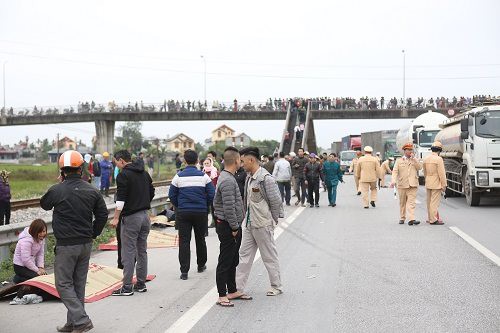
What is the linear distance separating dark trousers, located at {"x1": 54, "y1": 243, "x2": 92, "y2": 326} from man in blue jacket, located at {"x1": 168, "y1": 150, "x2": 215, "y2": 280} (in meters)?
2.91

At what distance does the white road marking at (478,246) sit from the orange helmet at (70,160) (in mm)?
6369

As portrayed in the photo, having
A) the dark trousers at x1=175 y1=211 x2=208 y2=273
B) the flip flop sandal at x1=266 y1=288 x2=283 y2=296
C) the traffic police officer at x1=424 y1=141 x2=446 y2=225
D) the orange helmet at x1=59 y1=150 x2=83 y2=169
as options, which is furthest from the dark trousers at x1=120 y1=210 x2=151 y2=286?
the traffic police officer at x1=424 y1=141 x2=446 y2=225

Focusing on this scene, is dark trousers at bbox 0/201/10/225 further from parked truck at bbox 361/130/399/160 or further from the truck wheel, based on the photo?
parked truck at bbox 361/130/399/160

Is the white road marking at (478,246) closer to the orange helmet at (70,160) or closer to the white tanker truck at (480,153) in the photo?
the white tanker truck at (480,153)

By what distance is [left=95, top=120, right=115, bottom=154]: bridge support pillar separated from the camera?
74.2 metres

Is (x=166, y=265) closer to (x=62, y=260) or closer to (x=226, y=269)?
(x=226, y=269)

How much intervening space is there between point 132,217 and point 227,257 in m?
1.34

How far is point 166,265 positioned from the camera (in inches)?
429

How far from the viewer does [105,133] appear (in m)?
74.6

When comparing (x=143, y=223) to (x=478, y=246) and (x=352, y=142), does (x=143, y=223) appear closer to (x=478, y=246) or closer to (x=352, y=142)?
(x=478, y=246)

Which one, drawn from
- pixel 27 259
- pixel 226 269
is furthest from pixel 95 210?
pixel 27 259

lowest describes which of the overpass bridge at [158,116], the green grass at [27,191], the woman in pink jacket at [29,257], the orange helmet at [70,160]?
the green grass at [27,191]

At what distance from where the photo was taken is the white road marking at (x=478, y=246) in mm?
10683

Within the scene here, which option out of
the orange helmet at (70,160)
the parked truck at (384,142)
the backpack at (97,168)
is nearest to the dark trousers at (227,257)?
the orange helmet at (70,160)
